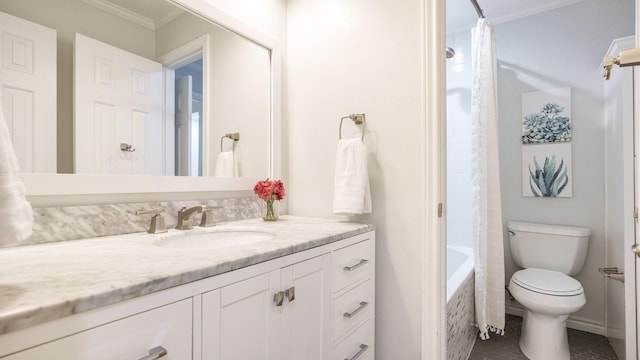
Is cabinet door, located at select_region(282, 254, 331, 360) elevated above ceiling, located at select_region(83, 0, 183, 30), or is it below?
below

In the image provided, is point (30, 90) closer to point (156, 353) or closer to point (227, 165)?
point (227, 165)

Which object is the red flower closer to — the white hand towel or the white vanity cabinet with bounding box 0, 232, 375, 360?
the white hand towel

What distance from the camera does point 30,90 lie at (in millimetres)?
940

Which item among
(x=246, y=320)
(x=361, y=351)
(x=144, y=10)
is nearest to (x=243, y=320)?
(x=246, y=320)

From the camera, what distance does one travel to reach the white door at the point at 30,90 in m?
0.90

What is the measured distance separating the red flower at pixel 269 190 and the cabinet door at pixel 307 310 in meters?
0.52

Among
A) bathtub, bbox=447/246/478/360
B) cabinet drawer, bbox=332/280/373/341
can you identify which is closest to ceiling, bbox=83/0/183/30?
cabinet drawer, bbox=332/280/373/341

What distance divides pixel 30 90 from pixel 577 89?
313 centimetres

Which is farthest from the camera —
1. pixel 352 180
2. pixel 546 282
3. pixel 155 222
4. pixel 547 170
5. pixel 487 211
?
pixel 547 170

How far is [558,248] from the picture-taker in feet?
7.16

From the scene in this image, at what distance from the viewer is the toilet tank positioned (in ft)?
7.02

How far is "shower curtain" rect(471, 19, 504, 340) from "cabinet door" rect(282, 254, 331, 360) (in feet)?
4.50

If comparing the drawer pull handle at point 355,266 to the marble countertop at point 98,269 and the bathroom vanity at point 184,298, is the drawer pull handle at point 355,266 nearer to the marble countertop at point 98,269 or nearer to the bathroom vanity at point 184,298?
the bathroom vanity at point 184,298

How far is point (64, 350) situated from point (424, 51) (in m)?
1.49
